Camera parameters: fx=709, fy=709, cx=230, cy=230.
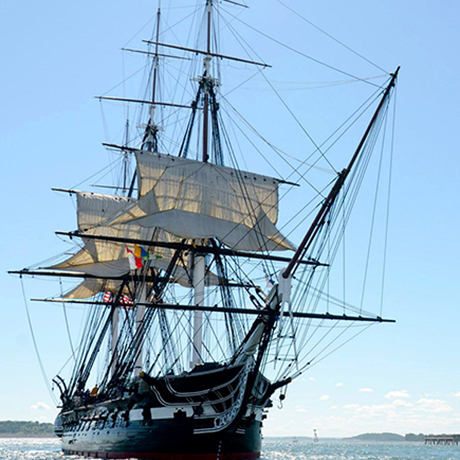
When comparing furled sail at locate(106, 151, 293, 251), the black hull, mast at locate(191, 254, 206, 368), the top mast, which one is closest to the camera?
the black hull

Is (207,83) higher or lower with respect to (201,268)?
higher

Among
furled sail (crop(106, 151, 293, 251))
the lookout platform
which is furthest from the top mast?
the lookout platform

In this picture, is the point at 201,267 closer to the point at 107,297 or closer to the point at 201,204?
the point at 201,204

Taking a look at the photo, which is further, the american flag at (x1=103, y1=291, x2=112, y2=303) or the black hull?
the american flag at (x1=103, y1=291, x2=112, y2=303)

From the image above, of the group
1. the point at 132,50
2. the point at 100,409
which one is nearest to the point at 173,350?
the point at 100,409

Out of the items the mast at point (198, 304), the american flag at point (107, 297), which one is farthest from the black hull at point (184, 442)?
the american flag at point (107, 297)

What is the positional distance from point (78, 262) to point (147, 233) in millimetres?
7331

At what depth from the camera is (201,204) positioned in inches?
1794

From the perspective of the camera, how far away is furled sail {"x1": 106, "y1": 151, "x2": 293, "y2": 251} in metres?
44.0

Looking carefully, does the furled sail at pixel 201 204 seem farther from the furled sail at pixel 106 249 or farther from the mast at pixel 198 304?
the furled sail at pixel 106 249

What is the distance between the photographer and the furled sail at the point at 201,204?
44031 millimetres

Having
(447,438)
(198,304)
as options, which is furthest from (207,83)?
(447,438)

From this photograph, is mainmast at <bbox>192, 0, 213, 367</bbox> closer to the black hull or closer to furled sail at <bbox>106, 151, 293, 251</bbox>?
furled sail at <bbox>106, 151, 293, 251</bbox>

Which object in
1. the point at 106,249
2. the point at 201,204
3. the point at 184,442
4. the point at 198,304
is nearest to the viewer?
the point at 184,442
